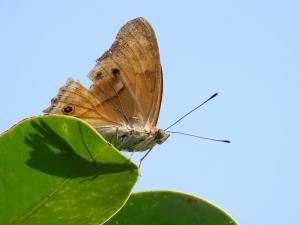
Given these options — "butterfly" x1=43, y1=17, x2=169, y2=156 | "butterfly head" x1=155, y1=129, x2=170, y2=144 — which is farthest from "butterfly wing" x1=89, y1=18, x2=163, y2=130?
"butterfly head" x1=155, y1=129, x2=170, y2=144

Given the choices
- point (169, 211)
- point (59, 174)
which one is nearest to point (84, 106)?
point (169, 211)

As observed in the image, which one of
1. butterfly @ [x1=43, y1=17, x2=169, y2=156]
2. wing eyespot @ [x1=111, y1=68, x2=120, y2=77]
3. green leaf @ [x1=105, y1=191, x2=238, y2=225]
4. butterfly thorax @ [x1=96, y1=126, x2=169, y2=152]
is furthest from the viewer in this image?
wing eyespot @ [x1=111, y1=68, x2=120, y2=77]

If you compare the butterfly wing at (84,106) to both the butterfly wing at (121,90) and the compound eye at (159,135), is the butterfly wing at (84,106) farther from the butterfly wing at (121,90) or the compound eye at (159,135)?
the compound eye at (159,135)

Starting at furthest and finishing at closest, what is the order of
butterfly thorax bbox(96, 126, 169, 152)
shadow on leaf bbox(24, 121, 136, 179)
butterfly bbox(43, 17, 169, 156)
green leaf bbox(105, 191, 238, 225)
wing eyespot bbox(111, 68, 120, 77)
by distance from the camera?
wing eyespot bbox(111, 68, 120, 77) → butterfly bbox(43, 17, 169, 156) → butterfly thorax bbox(96, 126, 169, 152) → green leaf bbox(105, 191, 238, 225) → shadow on leaf bbox(24, 121, 136, 179)

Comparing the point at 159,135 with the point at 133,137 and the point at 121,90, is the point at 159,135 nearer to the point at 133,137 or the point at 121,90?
the point at 133,137

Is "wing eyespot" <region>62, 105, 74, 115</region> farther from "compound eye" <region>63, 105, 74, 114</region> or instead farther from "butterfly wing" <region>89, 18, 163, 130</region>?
"butterfly wing" <region>89, 18, 163, 130</region>

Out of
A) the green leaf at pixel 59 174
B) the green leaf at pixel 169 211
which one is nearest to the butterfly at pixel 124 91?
the green leaf at pixel 169 211

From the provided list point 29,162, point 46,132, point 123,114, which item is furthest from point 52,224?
point 123,114

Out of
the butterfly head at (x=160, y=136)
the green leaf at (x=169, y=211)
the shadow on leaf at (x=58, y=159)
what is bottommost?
the butterfly head at (x=160, y=136)
